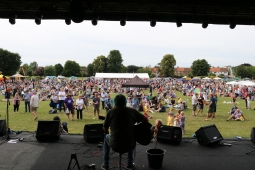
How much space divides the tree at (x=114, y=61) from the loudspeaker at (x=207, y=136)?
90967mm

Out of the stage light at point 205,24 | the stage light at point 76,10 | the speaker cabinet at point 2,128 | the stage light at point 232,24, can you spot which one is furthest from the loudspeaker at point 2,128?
the stage light at point 232,24

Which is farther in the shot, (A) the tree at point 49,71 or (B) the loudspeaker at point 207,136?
(A) the tree at point 49,71

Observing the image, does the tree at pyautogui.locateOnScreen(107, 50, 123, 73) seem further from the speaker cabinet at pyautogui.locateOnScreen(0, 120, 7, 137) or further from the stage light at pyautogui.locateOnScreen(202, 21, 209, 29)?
the speaker cabinet at pyautogui.locateOnScreen(0, 120, 7, 137)

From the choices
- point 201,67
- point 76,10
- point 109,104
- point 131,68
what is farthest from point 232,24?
point 131,68

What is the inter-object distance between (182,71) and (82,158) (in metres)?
147

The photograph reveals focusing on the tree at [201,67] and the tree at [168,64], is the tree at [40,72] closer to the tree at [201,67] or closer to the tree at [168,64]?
the tree at [168,64]

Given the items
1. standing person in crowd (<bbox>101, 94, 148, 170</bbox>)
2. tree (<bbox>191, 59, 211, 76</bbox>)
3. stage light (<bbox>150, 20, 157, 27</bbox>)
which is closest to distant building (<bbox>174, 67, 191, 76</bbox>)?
tree (<bbox>191, 59, 211, 76</bbox>)

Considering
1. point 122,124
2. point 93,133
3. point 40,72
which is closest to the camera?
point 122,124

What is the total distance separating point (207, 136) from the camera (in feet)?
21.8

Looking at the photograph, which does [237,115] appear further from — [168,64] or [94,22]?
[168,64]

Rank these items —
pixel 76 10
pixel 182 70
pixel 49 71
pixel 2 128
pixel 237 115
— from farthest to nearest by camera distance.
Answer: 1. pixel 182 70
2. pixel 49 71
3. pixel 237 115
4. pixel 2 128
5. pixel 76 10

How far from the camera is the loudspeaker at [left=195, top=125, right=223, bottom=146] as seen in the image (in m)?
6.64

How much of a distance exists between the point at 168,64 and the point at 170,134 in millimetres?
89259

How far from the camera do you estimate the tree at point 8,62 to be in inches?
2694
